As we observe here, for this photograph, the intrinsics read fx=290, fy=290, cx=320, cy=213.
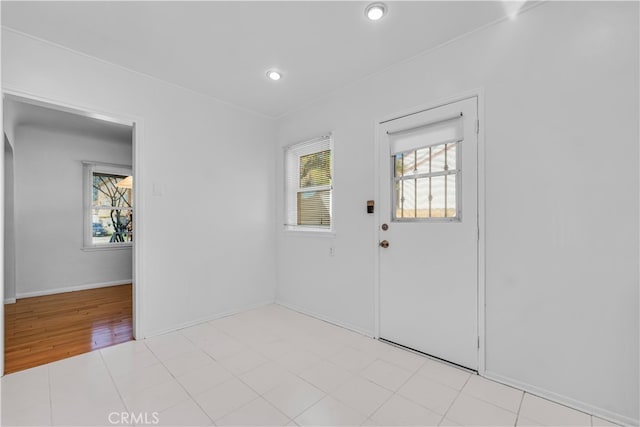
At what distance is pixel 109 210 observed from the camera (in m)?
5.34

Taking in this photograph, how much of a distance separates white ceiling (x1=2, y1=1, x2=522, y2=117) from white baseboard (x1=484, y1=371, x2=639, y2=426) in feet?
8.46

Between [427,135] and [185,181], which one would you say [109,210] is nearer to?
[185,181]

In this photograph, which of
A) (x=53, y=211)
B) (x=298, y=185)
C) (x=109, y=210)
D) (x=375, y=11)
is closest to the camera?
(x=375, y=11)

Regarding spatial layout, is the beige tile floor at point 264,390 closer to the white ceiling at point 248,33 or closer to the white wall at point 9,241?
the white ceiling at point 248,33

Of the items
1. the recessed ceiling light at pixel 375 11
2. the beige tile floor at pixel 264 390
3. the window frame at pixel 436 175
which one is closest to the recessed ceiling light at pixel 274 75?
the recessed ceiling light at pixel 375 11

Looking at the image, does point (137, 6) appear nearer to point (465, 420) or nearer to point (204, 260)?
point (204, 260)

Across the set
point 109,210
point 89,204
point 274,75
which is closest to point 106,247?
point 109,210

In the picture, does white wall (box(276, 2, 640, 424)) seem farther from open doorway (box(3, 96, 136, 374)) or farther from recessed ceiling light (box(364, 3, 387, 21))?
open doorway (box(3, 96, 136, 374))

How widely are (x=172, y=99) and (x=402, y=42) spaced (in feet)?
7.76

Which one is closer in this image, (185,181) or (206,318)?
(185,181)

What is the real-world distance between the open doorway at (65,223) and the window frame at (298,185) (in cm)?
187

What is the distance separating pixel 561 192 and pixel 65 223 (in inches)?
255

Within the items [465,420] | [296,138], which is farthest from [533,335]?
[296,138]

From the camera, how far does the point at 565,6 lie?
6.05ft
